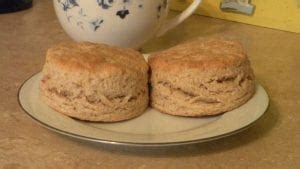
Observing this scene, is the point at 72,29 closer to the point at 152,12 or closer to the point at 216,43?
the point at 152,12

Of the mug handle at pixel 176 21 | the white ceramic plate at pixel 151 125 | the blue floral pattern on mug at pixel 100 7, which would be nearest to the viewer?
the white ceramic plate at pixel 151 125

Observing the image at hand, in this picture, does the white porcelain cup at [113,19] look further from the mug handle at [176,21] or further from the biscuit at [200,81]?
the biscuit at [200,81]

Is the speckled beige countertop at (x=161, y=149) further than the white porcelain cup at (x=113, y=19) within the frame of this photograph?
No

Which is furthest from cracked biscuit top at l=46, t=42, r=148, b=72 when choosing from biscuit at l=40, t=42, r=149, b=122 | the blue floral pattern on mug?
the blue floral pattern on mug

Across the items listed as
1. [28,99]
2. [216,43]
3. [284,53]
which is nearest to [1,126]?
[28,99]

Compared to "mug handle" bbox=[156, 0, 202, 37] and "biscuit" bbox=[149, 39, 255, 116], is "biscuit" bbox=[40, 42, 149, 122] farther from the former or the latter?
"mug handle" bbox=[156, 0, 202, 37]

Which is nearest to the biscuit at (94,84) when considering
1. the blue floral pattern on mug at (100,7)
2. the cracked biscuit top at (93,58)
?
the cracked biscuit top at (93,58)
